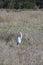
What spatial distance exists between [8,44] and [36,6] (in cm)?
1433

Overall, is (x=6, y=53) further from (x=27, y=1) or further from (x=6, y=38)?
(x=27, y=1)

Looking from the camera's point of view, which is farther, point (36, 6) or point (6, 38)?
point (36, 6)

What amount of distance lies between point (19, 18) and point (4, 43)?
5.87m

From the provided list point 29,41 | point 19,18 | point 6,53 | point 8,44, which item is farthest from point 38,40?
point 19,18

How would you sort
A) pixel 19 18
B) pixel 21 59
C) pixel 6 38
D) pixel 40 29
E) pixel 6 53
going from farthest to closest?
pixel 19 18, pixel 40 29, pixel 6 38, pixel 6 53, pixel 21 59

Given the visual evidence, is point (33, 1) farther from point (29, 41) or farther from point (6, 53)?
point (6, 53)

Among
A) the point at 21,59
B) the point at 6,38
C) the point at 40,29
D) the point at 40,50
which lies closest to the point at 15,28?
the point at 40,29

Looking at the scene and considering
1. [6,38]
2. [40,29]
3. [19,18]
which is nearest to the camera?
[6,38]

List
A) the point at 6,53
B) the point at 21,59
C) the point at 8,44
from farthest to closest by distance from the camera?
the point at 8,44
the point at 6,53
the point at 21,59

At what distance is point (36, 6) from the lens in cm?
2291

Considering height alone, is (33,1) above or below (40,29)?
below

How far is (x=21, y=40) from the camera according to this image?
9281 mm

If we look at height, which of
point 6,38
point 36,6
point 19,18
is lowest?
point 36,6

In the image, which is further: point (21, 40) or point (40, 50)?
point (21, 40)
